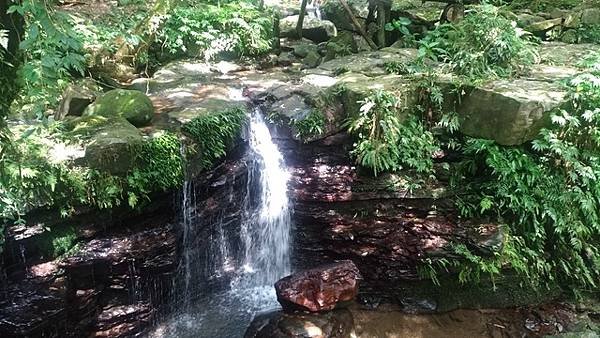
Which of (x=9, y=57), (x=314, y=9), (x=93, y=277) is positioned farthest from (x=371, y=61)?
(x=9, y=57)

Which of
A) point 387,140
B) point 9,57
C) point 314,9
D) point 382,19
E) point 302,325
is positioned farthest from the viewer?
point 314,9

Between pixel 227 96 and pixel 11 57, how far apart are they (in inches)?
153

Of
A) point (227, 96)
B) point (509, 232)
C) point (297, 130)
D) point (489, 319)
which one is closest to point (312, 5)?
point (227, 96)

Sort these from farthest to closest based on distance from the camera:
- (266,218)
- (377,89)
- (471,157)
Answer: (266,218), (377,89), (471,157)

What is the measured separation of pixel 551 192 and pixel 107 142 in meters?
5.44

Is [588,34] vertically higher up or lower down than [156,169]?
higher up

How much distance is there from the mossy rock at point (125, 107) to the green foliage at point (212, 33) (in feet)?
9.50

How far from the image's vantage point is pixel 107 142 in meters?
5.08

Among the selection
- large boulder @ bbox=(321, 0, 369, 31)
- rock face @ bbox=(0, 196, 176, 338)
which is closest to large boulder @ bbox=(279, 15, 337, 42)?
large boulder @ bbox=(321, 0, 369, 31)

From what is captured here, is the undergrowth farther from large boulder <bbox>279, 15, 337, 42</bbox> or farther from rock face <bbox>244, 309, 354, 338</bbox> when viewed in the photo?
large boulder <bbox>279, 15, 337, 42</bbox>

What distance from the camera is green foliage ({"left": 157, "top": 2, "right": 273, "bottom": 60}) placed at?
28.8 feet

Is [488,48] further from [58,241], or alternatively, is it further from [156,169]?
[58,241]

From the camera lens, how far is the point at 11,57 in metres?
3.44

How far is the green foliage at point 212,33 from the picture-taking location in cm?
877
